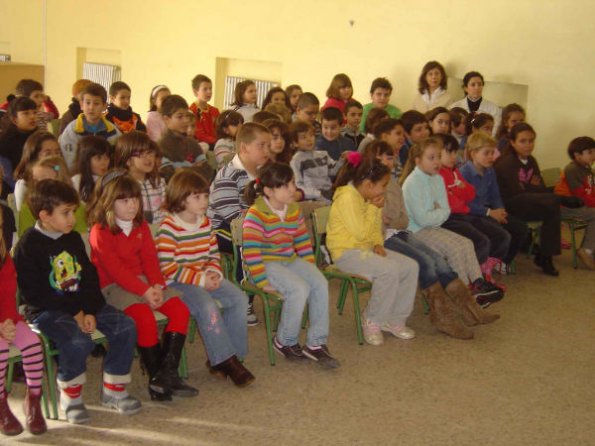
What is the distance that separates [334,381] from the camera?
12.6ft

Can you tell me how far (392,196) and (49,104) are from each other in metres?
Result: 5.15

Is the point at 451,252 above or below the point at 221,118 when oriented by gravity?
below

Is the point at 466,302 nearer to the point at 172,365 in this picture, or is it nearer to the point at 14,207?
the point at 172,365

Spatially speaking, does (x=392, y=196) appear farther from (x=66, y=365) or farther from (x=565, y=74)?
(x=565, y=74)

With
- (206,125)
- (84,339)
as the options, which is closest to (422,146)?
(84,339)

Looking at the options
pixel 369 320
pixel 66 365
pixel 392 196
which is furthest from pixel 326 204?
pixel 66 365

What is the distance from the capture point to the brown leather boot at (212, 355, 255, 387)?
368cm

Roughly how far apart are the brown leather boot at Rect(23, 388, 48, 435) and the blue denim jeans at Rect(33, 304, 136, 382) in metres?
0.14

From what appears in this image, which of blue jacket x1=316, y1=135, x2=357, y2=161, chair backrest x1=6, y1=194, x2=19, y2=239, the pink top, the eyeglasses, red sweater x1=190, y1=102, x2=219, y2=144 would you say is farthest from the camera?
the pink top

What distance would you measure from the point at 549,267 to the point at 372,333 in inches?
82.8

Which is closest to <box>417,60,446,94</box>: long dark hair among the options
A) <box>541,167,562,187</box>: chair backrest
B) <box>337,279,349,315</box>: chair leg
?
<box>541,167,562,187</box>: chair backrest

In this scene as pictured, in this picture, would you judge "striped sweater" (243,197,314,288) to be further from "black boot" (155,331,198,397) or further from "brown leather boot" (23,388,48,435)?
"brown leather boot" (23,388,48,435)

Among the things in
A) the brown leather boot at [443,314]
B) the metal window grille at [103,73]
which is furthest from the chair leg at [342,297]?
the metal window grille at [103,73]

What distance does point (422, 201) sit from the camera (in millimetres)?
4898
